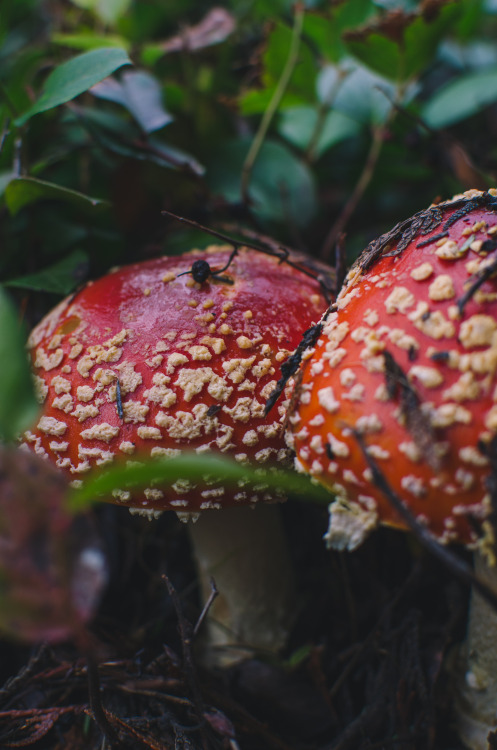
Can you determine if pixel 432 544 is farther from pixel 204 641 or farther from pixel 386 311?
pixel 204 641

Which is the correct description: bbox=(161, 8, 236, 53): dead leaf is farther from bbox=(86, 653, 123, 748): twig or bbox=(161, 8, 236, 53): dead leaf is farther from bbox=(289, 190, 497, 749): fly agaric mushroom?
bbox=(86, 653, 123, 748): twig

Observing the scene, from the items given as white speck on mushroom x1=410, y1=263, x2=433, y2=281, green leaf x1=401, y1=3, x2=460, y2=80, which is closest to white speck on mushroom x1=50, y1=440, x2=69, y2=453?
white speck on mushroom x1=410, y1=263, x2=433, y2=281

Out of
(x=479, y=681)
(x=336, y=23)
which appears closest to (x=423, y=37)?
(x=336, y=23)

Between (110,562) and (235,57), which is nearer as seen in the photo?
(110,562)

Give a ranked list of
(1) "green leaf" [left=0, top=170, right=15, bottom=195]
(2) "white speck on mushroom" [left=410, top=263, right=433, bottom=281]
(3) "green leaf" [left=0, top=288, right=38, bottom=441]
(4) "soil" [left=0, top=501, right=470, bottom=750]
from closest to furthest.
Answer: (3) "green leaf" [left=0, top=288, right=38, bottom=441] < (2) "white speck on mushroom" [left=410, top=263, right=433, bottom=281] < (4) "soil" [left=0, top=501, right=470, bottom=750] < (1) "green leaf" [left=0, top=170, right=15, bottom=195]

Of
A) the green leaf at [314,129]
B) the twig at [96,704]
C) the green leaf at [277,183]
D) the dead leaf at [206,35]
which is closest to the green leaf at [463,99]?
the green leaf at [314,129]

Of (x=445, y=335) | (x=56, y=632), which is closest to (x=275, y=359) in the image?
(x=445, y=335)
